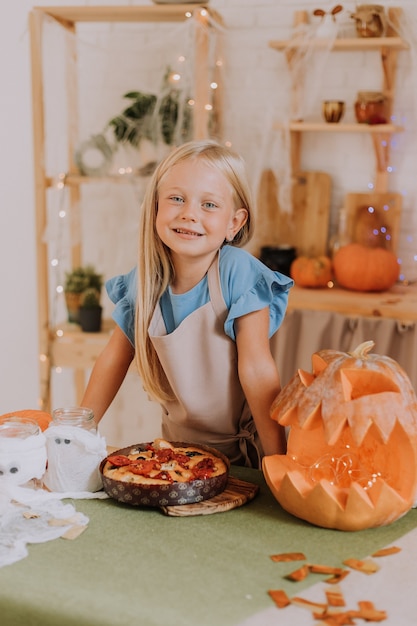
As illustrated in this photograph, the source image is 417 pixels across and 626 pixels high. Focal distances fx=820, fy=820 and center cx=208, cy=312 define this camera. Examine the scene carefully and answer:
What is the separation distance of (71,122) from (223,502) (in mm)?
2492

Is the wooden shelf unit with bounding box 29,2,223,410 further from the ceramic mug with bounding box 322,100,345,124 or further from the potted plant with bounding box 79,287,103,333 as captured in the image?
the ceramic mug with bounding box 322,100,345,124

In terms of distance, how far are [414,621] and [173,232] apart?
2.74 ft

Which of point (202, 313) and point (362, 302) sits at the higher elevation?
point (202, 313)

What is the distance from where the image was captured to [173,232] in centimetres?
158

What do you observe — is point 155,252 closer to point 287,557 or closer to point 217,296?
point 217,296

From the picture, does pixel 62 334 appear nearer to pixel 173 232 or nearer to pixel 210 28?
pixel 210 28

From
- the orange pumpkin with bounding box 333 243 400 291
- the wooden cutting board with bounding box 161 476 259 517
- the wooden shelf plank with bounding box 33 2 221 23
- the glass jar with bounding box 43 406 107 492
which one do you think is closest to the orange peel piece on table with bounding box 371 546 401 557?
the wooden cutting board with bounding box 161 476 259 517

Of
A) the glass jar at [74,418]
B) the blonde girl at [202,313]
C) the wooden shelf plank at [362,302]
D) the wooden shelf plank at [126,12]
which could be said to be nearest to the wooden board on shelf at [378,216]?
the wooden shelf plank at [362,302]

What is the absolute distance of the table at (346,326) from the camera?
3025 millimetres

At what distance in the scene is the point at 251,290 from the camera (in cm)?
163

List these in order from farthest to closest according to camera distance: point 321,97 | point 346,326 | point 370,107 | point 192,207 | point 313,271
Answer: point 321,97, point 313,271, point 370,107, point 346,326, point 192,207

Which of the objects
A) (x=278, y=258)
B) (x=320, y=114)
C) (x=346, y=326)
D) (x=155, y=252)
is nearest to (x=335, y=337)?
(x=346, y=326)

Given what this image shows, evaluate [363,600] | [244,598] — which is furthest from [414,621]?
[244,598]

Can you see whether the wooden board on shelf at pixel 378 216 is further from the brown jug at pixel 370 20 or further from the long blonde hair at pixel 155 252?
the long blonde hair at pixel 155 252
